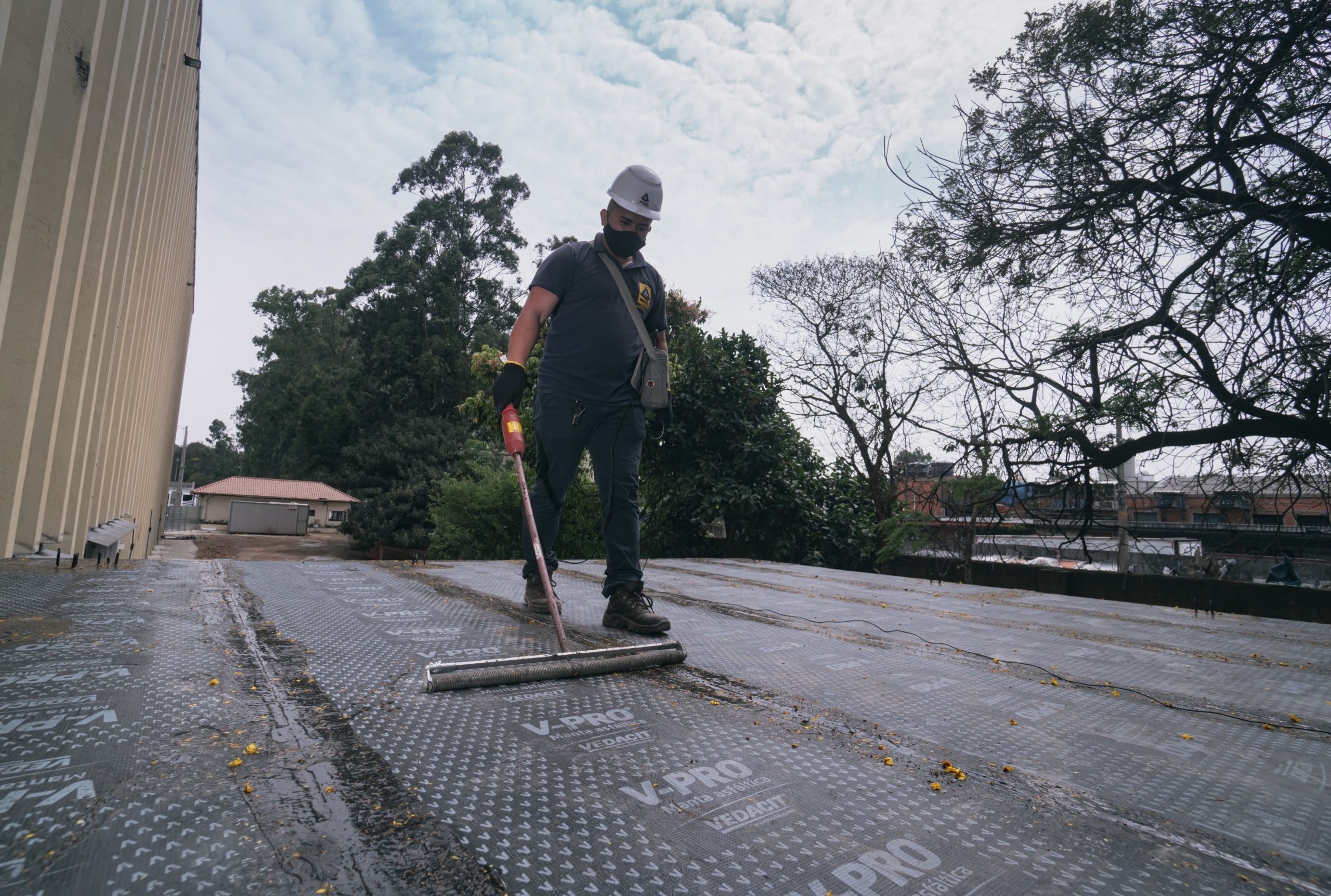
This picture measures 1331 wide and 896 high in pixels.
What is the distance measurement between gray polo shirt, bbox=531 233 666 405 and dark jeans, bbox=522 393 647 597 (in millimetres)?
52

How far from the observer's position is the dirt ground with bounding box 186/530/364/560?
1961cm

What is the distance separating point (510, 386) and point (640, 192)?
0.83m

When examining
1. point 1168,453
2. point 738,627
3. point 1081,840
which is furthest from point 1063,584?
point 1081,840

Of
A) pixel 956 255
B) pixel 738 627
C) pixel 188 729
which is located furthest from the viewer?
pixel 956 255

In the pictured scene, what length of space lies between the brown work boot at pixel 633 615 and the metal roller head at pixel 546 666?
1.07 ft

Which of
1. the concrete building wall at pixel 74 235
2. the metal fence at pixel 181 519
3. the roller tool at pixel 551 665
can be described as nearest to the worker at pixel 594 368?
the roller tool at pixel 551 665

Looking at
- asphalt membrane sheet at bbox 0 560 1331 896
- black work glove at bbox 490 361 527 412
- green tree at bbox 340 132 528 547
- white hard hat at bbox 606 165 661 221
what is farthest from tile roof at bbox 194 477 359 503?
asphalt membrane sheet at bbox 0 560 1331 896

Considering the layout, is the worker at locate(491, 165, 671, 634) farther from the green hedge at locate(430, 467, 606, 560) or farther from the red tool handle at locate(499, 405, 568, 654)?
the green hedge at locate(430, 467, 606, 560)

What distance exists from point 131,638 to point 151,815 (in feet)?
3.29

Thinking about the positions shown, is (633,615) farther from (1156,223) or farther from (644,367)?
(1156,223)

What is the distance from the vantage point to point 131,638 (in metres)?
1.52

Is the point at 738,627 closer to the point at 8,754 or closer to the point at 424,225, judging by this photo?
the point at 8,754

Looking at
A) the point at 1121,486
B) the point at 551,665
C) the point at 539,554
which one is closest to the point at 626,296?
the point at 539,554

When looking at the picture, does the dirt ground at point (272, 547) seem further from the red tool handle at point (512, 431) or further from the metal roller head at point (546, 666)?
the metal roller head at point (546, 666)
